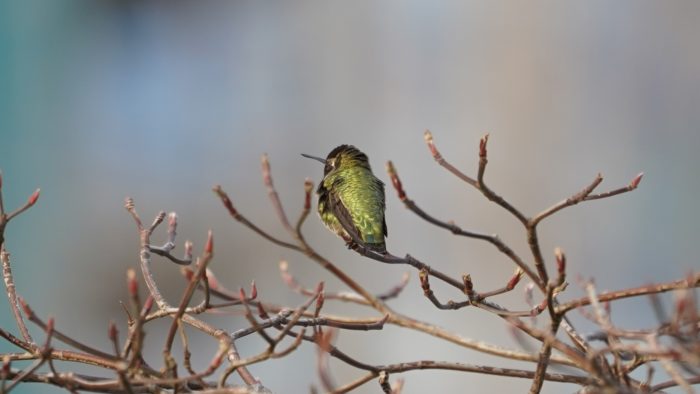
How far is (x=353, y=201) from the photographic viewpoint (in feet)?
13.7

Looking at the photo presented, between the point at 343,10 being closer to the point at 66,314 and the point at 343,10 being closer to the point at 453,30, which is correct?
the point at 453,30

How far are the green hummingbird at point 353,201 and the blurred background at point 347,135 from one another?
8.76 ft

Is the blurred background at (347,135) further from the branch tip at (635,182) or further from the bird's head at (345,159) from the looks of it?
the branch tip at (635,182)

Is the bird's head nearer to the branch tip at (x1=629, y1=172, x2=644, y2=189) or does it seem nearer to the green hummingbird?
the green hummingbird

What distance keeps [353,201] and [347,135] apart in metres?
3.84

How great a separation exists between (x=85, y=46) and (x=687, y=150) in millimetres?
5348

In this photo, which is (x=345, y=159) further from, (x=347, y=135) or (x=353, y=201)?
(x=347, y=135)

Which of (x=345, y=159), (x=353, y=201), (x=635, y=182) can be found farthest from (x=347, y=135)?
(x=635, y=182)

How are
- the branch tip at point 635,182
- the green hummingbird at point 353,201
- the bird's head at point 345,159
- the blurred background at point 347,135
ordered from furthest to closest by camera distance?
the blurred background at point 347,135 → the bird's head at point 345,159 → the green hummingbird at point 353,201 → the branch tip at point 635,182

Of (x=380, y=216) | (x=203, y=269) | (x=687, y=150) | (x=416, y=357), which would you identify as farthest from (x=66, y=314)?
(x=203, y=269)

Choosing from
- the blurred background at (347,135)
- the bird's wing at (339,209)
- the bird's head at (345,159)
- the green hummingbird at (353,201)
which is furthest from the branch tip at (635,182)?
the blurred background at (347,135)

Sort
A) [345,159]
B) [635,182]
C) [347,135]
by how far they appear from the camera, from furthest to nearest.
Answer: [347,135]
[345,159]
[635,182]

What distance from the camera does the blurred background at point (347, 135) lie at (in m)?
7.27

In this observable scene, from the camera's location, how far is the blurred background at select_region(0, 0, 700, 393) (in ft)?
23.8
